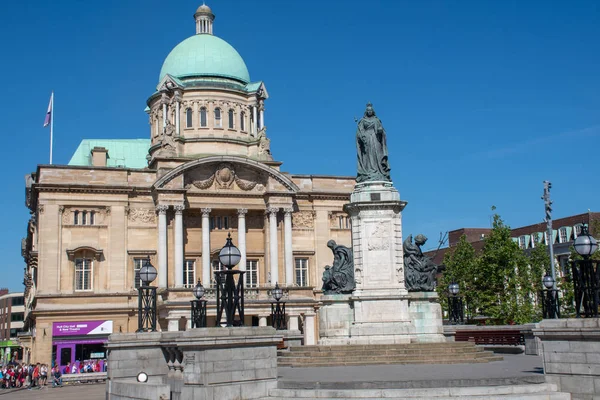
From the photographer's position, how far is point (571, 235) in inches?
3044

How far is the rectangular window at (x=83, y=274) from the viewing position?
6091cm

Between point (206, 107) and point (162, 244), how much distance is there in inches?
580

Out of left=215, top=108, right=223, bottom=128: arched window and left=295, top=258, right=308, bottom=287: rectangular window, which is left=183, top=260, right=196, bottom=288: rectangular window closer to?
left=295, top=258, right=308, bottom=287: rectangular window

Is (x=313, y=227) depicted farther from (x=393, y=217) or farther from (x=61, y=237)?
(x=393, y=217)

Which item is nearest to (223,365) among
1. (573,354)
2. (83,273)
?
(573,354)

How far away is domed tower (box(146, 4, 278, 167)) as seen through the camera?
6825cm

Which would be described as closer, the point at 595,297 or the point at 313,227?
the point at 595,297

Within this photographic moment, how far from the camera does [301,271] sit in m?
67.0

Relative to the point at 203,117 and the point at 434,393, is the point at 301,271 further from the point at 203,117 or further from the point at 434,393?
the point at 434,393

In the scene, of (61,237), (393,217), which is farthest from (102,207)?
(393,217)

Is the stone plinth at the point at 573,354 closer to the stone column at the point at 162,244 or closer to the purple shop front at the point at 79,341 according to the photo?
the purple shop front at the point at 79,341

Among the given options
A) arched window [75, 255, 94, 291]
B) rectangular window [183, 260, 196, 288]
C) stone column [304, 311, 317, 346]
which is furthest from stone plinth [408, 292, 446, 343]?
arched window [75, 255, 94, 291]

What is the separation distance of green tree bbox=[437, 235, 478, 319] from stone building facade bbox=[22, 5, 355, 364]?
9556 millimetres

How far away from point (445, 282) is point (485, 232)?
36637 millimetres
